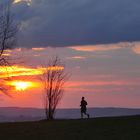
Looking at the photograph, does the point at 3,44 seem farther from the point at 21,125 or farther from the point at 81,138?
the point at 81,138

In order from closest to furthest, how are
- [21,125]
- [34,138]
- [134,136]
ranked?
[134,136]
[34,138]
[21,125]

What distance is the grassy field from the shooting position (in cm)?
3503

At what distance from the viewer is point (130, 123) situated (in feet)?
126

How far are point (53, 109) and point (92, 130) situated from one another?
1900cm

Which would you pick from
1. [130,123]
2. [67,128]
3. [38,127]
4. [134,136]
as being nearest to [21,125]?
[38,127]

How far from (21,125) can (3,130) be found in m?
2.61

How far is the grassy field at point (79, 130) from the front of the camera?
3503 centimetres

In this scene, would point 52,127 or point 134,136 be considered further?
point 52,127

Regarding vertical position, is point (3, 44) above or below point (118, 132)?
above

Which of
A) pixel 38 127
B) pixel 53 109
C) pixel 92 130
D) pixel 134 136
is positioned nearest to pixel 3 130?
pixel 38 127

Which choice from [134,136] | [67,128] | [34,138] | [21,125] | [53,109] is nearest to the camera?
[134,136]

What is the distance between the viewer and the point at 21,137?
37000mm

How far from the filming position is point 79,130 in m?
37.5

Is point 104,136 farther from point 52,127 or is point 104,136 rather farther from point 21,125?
point 21,125
